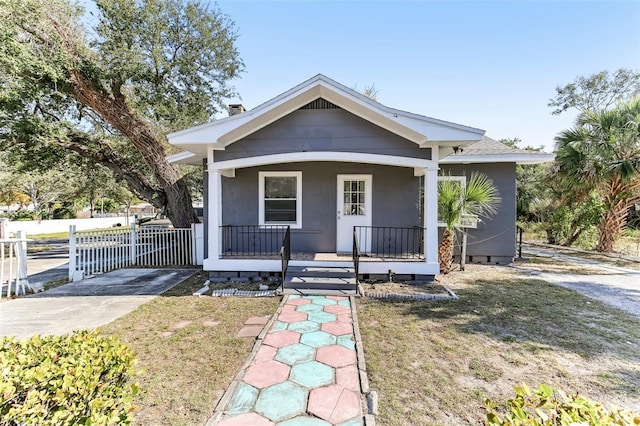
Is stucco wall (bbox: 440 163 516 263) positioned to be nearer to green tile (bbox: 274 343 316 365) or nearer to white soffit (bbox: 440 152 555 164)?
white soffit (bbox: 440 152 555 164)

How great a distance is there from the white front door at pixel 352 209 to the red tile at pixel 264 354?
15.9ft

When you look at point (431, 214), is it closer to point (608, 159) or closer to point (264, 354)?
point (264, 354)

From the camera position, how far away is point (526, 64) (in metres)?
11.9

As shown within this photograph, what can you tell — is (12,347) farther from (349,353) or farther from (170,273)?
(170,273)

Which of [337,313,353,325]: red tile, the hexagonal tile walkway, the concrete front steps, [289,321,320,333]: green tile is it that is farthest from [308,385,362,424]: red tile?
the concrete front steps

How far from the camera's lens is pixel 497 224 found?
9.37 meters

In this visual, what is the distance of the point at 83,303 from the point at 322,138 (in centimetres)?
632

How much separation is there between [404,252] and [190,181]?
19762 mm

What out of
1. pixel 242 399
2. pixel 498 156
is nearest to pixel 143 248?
pixel 242 399

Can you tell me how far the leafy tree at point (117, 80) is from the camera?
928 centimetres

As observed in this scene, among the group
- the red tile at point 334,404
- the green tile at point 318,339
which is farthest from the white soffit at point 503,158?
the red tile at point 334,404

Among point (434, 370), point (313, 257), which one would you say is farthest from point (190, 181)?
point (434, 370)

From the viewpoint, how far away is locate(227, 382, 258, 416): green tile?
8.94ft

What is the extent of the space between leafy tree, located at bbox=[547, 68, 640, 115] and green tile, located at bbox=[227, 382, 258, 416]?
30.7 metres
